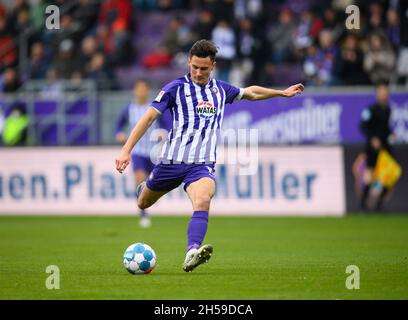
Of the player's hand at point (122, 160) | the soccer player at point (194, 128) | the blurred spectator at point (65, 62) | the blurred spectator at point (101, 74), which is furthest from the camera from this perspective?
the blurred spectator at point (65, 62)

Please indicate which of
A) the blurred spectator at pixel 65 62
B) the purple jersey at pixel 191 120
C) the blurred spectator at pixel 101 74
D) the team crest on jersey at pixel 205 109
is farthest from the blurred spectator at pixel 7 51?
the team crest on jersey at pixel 205 109

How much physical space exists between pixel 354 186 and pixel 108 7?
946 cm

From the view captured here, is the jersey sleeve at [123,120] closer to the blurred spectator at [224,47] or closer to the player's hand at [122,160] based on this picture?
the blurred spectator at [224,47]

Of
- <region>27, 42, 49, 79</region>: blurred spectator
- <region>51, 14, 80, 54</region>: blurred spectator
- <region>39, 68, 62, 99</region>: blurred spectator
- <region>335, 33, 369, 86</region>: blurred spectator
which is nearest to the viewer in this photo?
<region>335, 33, 369, 86</region>: blurred spectator

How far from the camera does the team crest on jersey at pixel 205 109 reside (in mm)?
10219

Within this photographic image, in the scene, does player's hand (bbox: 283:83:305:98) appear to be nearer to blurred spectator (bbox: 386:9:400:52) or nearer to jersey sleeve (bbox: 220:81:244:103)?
jersey sleeve (bbox: 220:81:244:103)

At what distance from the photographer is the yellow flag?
19.7 metres

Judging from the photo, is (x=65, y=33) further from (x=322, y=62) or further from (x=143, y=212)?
(x=143, y=212)

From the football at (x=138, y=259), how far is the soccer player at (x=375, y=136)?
34.2 ft

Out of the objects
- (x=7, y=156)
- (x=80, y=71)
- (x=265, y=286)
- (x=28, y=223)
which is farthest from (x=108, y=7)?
(x=265, y=286)

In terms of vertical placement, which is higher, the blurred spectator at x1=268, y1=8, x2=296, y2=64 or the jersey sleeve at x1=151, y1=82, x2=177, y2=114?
the blurred spectator at x1=268, y1=8, x2=296, y2=64

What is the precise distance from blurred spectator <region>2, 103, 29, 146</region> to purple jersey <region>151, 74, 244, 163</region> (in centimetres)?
1269

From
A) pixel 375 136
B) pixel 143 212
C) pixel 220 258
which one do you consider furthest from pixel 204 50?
pixel 375 136

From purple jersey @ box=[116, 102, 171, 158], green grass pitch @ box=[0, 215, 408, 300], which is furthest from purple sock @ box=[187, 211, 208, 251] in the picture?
purple jersey @ box=[116, 102, 171, 158]
